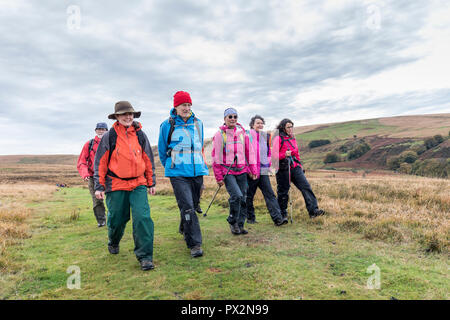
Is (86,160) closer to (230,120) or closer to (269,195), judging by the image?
(230,120)

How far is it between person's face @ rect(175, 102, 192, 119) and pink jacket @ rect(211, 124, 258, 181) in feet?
4.13

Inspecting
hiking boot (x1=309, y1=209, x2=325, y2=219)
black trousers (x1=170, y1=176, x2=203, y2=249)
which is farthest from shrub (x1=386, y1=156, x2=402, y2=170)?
black trousers (x1=170, y1=176, x2=203, y2=249)

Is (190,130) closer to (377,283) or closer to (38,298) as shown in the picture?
(38,298)

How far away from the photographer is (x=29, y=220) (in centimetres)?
952

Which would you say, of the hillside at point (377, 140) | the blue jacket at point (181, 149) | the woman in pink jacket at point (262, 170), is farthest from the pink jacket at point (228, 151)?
the hillside at point (377, 140)

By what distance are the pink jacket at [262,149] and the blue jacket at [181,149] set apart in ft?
7.59

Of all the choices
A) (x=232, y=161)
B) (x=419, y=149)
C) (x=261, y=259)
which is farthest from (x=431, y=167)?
(x=261, y=259)

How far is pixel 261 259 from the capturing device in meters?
4.93

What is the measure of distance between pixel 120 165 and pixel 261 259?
2889 millimetres

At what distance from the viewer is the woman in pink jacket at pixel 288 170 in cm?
789

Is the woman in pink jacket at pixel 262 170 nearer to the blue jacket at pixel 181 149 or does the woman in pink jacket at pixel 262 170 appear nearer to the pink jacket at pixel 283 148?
the pink jacket at pixel 283 148

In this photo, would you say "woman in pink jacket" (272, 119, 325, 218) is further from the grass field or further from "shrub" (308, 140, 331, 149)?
"shrub" (308, 140, 331, 149)

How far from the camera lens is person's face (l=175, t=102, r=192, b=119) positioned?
559 centimetres

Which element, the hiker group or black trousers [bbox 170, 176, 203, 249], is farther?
black trousers [bbox 170, 176, 203, 249]
